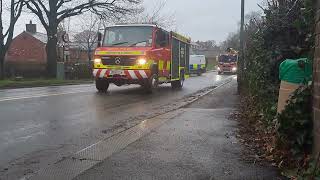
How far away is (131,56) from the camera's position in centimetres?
1780

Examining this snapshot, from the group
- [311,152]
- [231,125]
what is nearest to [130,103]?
[231,125]

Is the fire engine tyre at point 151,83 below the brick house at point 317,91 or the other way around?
below

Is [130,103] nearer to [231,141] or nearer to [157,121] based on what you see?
[157,121]

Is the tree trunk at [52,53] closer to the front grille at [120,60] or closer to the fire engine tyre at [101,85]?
the fire engine tyre at [101,85]

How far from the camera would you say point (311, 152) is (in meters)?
5.32

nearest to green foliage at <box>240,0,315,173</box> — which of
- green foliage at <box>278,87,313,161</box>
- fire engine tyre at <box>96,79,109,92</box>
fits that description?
green foliage at <box>278,87,313,161</box>

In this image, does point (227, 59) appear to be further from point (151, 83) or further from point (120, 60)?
point (120, 60)

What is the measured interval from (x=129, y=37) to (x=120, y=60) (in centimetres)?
106

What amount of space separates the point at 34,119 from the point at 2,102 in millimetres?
4040

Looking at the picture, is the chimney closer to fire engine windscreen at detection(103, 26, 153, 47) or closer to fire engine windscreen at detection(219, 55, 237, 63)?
fire engine windscreen at detection(219, 55, 237, 63)

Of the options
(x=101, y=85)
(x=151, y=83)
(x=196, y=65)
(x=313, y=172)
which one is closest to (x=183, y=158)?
(x=313, y=172)

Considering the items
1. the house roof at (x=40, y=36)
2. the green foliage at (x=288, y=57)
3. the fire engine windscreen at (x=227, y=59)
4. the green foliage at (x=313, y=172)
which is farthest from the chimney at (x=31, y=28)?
the green foliage at (x=313, y=172)

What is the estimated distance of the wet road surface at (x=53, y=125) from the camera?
21.0 ft

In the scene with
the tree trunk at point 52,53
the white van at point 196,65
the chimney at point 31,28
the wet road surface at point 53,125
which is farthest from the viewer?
the chimney at point 31,28
